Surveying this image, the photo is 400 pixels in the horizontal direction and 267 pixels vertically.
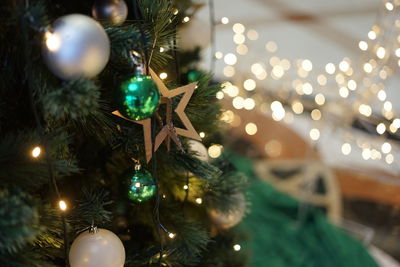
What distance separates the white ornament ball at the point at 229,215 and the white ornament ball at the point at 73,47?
0.35 meters

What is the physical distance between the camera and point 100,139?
1.69 ft

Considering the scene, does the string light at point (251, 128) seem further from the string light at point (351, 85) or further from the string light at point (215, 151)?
the string light at point (215, 151)

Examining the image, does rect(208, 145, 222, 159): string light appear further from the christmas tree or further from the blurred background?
the blurred background

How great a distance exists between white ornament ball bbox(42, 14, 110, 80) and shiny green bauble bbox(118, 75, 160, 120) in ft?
0.15

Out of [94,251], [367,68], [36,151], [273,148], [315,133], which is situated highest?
[36,151]

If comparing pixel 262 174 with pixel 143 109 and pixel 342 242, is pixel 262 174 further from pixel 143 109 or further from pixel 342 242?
pixel 143 109

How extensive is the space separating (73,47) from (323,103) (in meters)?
1.40

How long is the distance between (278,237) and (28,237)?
3.37 feet

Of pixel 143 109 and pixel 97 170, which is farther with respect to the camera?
pixel 97 170

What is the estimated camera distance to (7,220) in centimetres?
36

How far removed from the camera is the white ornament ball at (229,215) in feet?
2.18

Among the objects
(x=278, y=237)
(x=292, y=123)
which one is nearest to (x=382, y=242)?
(x=278, y=237)

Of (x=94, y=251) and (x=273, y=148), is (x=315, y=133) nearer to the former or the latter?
(x=273, y=148)

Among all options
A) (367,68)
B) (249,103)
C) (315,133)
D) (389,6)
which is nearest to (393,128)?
(367,68)
